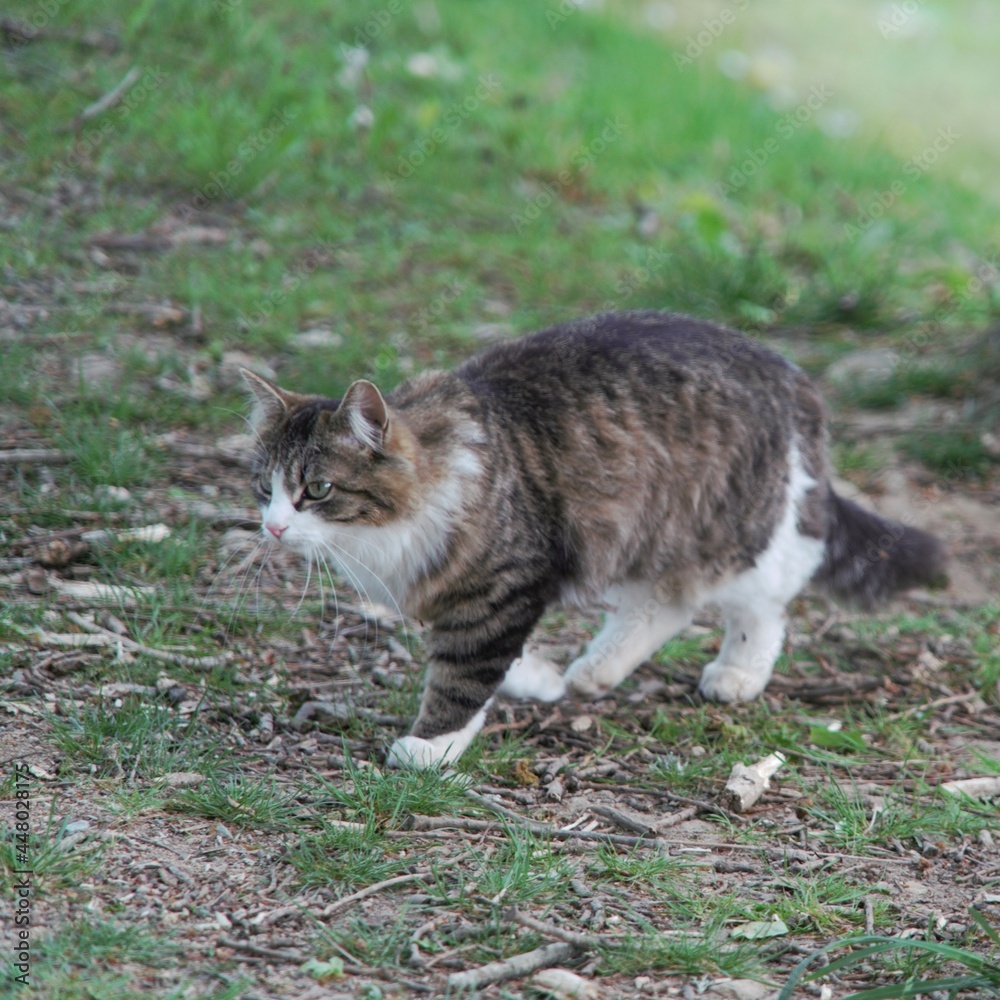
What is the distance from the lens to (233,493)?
417cm

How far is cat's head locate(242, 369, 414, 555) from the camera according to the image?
299 centimetres

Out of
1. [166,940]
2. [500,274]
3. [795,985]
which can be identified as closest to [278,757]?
→ [166,940]

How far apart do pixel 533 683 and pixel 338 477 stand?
3.02 ft

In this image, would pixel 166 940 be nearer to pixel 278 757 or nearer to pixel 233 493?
pixel 278 757

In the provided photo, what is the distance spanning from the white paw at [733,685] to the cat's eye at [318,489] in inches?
52.7

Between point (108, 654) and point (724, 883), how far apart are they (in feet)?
5.61
